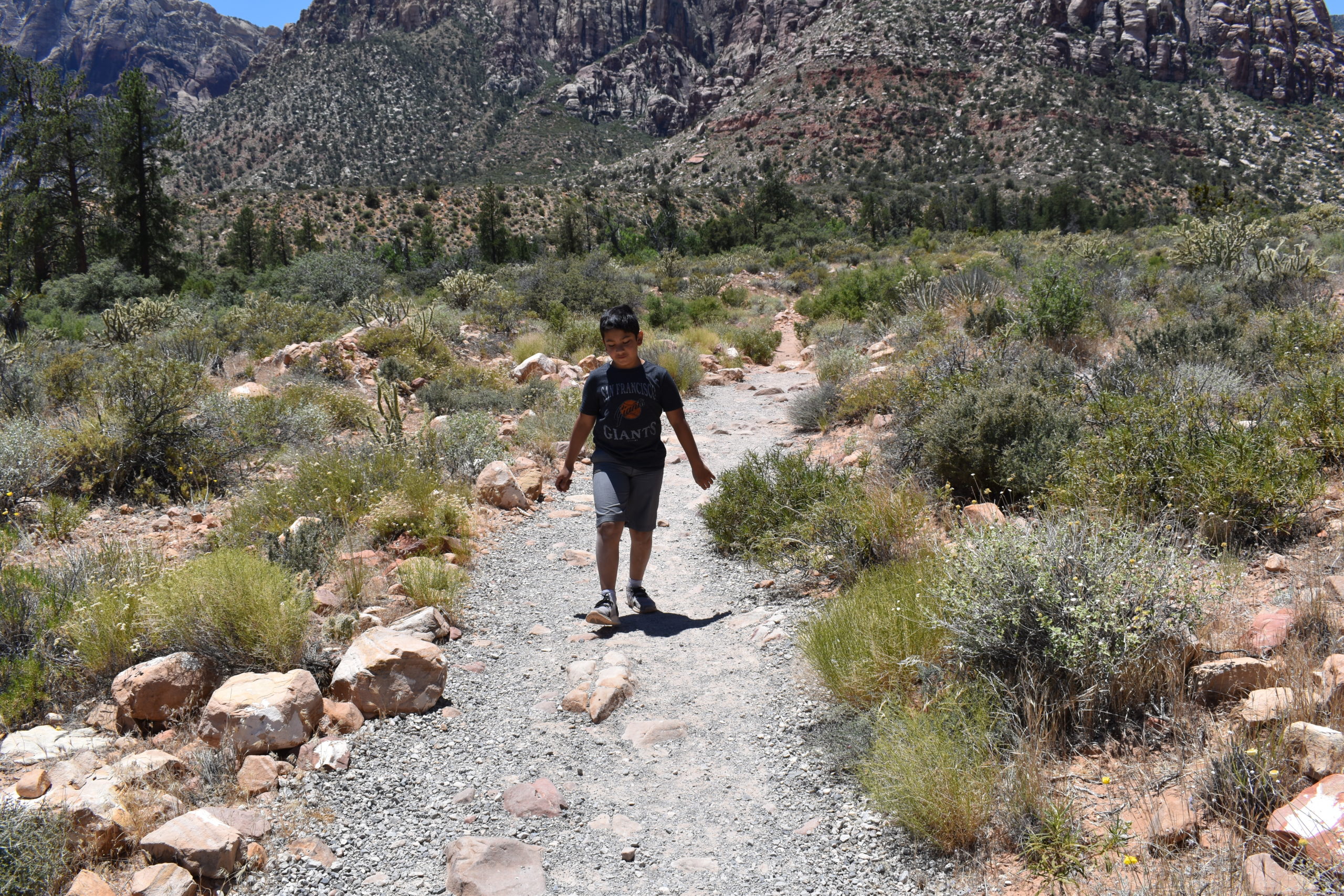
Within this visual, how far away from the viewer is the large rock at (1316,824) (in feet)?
5.98

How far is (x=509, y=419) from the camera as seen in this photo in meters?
9.13

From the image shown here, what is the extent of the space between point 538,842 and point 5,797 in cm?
187

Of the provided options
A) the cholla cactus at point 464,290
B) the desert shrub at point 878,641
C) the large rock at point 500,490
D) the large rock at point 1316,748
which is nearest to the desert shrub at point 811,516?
the desert shrub at point 878,641

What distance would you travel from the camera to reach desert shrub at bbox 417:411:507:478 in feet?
22.6

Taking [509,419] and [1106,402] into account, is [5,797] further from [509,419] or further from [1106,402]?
[509,419]

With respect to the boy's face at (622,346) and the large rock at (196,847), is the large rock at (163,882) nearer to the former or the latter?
the large rock at (196,847)

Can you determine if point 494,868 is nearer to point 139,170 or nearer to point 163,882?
point 163,882

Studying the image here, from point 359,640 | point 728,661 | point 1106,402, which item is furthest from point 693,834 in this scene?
point 1106,402

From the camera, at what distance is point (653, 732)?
3.27m

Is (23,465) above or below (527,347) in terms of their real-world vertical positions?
below

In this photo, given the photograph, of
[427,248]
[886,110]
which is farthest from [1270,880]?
[886,110]

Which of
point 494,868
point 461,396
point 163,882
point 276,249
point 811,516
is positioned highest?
point 276,249

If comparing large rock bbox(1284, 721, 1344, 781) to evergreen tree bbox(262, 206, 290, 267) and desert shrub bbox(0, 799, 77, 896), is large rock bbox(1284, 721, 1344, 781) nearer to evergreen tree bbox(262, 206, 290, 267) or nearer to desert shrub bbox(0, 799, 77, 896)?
desert shrub bbox(0, 799, 77, 896)

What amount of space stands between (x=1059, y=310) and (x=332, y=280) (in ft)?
55.4
